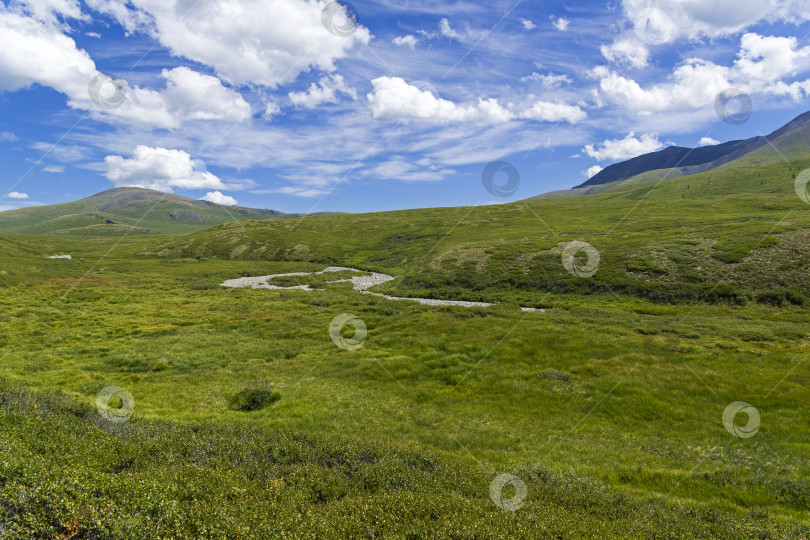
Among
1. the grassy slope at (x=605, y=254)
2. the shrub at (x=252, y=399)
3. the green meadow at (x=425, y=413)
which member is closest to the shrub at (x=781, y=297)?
the green meadow at (x=425, y=413)

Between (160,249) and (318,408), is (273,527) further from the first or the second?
(160,249)

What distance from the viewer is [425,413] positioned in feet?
64.3

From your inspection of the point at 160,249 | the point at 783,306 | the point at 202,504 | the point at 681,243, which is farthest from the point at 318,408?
the point at 160,249

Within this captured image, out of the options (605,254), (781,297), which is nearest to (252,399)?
(781,297)

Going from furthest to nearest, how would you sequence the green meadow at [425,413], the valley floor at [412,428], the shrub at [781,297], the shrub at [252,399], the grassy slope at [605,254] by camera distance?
the grassy slope at [605,254]
the shrub at [781,297]
the shrub at [252,399]
the green meadow at [425,413]
the valley floor at [412,428]

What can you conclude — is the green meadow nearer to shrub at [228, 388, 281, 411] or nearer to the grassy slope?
shrub at [228, 388, 281, 411]

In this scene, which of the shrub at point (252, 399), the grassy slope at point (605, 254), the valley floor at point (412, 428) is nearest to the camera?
the valley floor at point (412, 428)

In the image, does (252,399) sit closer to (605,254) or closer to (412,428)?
(412,428)

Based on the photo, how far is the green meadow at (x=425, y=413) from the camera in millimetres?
7523

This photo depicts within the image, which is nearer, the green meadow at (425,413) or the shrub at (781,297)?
the green meadow at (425,413)

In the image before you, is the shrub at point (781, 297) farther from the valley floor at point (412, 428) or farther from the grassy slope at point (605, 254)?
the valley floor at point (412, 428)

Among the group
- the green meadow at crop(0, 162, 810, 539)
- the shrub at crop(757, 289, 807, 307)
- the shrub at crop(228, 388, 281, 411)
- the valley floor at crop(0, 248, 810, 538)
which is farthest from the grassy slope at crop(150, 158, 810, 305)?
the shrub at crop(228, 388, 281, 411)

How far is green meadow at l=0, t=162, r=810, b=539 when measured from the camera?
Answer: 752 cm

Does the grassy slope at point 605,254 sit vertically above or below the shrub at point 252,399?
above
